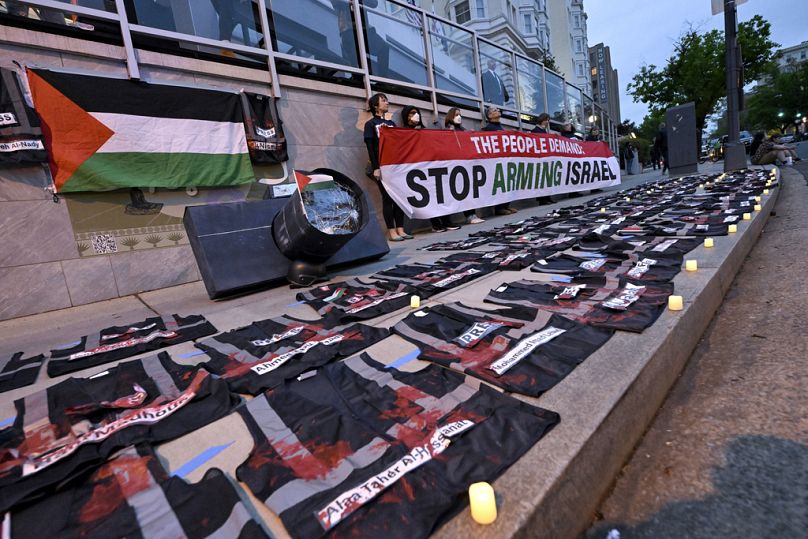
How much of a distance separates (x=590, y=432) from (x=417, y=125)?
725 cm

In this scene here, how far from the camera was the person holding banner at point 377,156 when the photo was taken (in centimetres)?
646

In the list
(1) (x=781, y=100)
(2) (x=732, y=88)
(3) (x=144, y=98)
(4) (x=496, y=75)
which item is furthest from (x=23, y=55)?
(1) (x=781, y=100)

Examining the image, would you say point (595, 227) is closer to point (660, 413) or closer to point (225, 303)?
point (660, 413)

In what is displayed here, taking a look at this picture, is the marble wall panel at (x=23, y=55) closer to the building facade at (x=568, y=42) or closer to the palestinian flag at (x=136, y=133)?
the palestinian flag at (x=136, y=133)

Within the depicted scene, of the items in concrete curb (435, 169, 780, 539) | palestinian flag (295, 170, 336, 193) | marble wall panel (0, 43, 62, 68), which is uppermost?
marble wall panel (0, 43, 62, 68)

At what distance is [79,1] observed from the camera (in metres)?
4.28

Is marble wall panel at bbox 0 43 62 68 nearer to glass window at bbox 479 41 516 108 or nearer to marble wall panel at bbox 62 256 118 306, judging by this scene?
marble wall panel at bbox 62 256 118 306

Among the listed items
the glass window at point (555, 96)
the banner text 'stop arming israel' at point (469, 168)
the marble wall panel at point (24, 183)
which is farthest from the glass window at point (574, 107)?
the marble wall panel at point (24, 183)

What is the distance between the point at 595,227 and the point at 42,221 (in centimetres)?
637

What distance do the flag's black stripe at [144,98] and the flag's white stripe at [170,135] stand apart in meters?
0.07

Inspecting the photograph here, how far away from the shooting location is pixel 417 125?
759 cm

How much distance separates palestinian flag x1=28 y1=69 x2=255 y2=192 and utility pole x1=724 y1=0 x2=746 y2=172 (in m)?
13.6

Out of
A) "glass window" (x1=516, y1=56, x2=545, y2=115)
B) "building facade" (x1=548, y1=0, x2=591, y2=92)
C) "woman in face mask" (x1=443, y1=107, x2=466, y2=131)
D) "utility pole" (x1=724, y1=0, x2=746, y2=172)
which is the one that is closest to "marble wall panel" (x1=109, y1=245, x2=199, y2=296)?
"woman in face mask" (x1=443, y1=107, x2=466, y2=131)

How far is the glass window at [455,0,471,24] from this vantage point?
37438 millimetres
